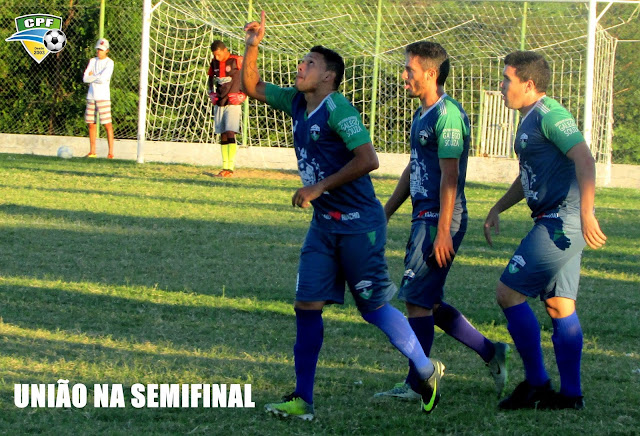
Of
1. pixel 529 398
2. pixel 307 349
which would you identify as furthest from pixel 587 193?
pixel 307 349

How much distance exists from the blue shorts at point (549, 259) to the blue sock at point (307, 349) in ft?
3.35

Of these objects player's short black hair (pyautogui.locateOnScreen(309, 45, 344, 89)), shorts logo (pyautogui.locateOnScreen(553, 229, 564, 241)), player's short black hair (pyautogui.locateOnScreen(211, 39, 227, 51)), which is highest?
player's short black hair (pyautogui.locateOnScreen(211, 39, 227, 51))

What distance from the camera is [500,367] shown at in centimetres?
509

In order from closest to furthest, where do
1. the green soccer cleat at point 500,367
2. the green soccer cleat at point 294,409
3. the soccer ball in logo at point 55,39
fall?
the green soccer cleat at point 294,409, the green soccer cleat at point 500,367, the soccer ball in logo at point 55,39

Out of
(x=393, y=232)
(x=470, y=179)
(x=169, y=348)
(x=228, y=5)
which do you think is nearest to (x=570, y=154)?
(x=169, y=348)

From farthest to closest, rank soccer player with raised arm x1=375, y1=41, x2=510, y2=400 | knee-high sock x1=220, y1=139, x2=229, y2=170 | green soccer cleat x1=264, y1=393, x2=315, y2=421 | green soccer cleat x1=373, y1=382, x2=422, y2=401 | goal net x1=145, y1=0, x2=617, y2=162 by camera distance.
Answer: goal net x1=145, y1=0, x2=617, y2=162, knee-high sock x1=220, y1=139, x2=229, y2=170, green soccer cleat x1=373, y1=382, x2=422, y2=401, soccer player with raised arm x1=375, y1=41, x2=510, y2=400, green soccer cleat x1=264, y1=393, x2=315, y2=421

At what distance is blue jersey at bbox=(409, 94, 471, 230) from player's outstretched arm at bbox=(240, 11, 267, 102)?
2.81 feet

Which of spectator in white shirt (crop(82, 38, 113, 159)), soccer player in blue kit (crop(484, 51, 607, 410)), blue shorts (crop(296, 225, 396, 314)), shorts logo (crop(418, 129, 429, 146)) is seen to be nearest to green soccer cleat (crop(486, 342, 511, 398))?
soccer player in blue kit (crop(484, 51, 607, 410))

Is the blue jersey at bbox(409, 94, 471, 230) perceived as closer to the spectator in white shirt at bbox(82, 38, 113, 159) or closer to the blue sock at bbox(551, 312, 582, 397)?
the blue sock at bbox(551, 312, 582, 397)

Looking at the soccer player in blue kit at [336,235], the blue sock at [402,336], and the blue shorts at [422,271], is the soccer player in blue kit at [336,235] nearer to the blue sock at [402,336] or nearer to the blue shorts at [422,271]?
the blue sock at [402,336]

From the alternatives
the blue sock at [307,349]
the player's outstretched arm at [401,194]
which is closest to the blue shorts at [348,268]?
the blue sock at [307,349]

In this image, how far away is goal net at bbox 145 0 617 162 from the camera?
19.8m

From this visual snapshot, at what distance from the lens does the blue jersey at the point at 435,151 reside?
193 inches

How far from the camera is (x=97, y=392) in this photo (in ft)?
15.3
